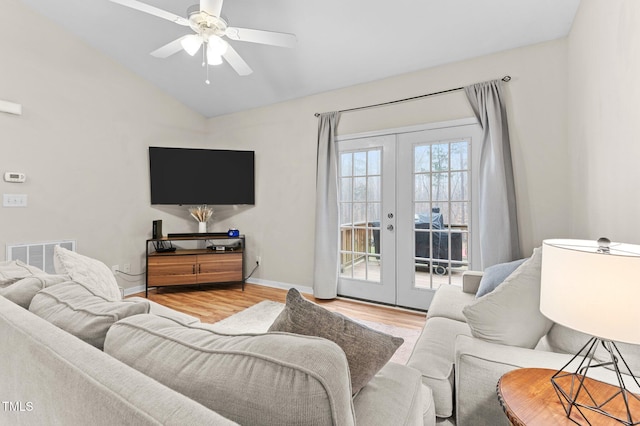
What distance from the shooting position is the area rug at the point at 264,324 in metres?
2.56

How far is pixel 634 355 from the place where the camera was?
43.3 inches

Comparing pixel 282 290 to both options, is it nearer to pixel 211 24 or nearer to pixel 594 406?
pixel 211 24

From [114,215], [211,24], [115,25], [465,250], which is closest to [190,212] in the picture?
[114,215]

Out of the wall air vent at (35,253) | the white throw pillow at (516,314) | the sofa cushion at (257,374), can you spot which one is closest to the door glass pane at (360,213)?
the white throw pillow at (516,314)

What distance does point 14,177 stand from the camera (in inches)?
115

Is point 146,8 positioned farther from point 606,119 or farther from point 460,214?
point 460,214

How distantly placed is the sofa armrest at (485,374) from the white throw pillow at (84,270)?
1683mm

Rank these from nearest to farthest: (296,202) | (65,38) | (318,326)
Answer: (318,326) < (65,38) < (296,202)

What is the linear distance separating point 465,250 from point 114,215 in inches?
161

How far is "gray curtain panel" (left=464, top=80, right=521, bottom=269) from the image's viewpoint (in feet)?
8.64

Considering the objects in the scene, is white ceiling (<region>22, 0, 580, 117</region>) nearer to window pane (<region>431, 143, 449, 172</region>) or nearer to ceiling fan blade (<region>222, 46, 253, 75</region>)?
ceiling fan blade (<region>222, 46, 253, 75</region>)

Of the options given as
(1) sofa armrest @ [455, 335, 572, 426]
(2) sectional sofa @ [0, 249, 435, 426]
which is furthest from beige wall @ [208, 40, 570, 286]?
(2) sectional sofa @ [0, 249, 435, 426]

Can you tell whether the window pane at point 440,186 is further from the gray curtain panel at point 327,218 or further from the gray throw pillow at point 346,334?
the gray throw pillow at point 346,334

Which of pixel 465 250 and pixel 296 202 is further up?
pixel 296 202
